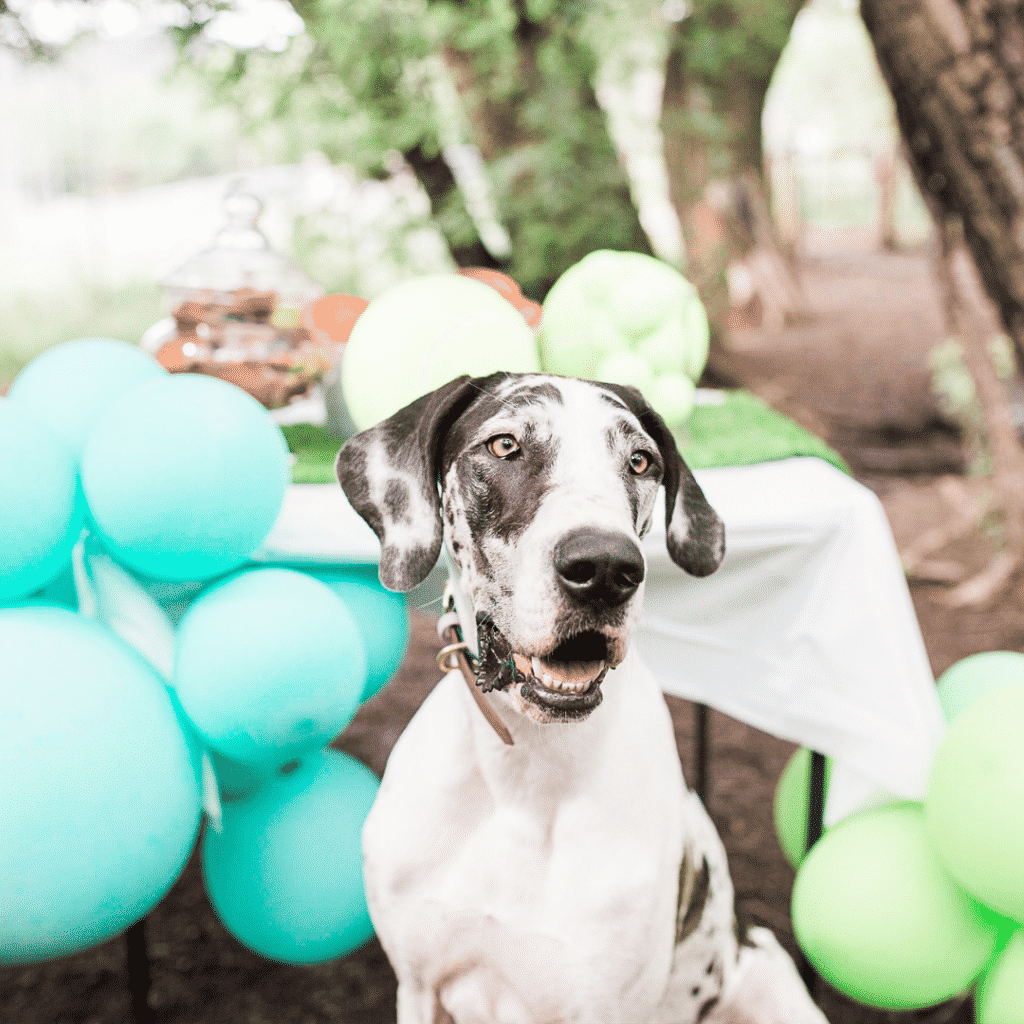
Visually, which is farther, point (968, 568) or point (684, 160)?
point (684, 160)

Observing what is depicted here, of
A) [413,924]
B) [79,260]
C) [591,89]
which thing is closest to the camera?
[413,924]

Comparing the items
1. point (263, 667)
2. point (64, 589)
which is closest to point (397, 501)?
point (263, 667)

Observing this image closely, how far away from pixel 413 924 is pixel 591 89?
485 cm

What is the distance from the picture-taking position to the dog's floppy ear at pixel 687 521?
1.70m

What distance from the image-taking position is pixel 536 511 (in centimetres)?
138

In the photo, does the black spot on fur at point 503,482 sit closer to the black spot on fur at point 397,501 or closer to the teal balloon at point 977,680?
the black spot on fur at point 397,501

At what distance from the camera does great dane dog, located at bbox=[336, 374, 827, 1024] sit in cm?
148

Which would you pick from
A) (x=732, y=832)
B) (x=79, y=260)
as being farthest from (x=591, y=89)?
(x=79, y=260)

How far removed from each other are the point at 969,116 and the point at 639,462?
2.45m

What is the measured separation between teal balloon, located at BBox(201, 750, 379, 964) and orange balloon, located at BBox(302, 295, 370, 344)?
3.73 ft

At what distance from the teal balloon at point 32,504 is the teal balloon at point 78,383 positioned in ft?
0.38

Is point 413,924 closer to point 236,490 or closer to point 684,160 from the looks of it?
point 236,490

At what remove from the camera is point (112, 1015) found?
8.30ft

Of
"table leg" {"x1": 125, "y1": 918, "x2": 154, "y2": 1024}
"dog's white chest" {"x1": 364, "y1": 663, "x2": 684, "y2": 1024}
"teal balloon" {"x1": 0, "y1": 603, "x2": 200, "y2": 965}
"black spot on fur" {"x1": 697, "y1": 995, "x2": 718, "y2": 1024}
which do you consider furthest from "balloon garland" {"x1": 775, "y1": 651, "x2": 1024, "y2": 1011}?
"table leg" {"x1": 125, "y1": 918, "x2": 154, "y2": 1024}
